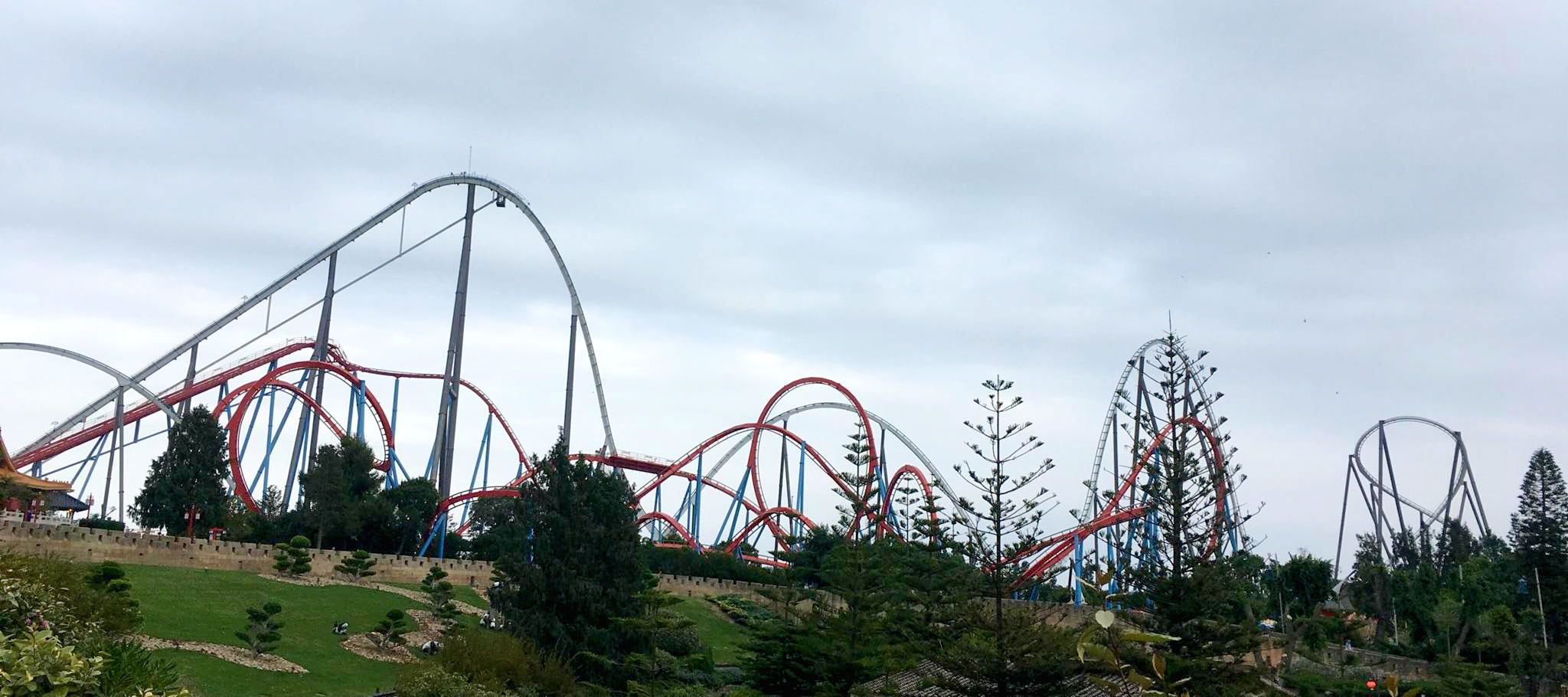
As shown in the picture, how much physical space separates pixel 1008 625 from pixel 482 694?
10.6 metres

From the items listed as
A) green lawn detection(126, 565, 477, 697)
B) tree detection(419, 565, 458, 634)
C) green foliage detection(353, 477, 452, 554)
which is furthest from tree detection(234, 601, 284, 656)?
green foliage detection(353, 477, 452, 554)

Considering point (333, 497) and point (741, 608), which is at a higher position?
point (333, 497)

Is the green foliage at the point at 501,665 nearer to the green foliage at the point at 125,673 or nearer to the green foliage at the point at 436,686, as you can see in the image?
the green foliage at the point at 436,686

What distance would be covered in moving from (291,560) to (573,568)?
13648mm

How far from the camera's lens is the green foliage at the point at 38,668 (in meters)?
8.38

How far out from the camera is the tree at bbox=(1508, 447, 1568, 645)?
55.2 m

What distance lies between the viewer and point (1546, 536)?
5712cm

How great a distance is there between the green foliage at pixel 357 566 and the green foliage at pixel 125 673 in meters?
32.2

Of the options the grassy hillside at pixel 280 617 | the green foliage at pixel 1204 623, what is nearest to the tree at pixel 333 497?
the grassy hillside at pixel 280 617

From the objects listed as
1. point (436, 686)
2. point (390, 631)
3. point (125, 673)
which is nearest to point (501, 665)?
point (436, 686)

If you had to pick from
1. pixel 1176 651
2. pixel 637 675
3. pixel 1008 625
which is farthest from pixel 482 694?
pixel 1176 651

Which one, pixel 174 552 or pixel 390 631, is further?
pixel 174 552

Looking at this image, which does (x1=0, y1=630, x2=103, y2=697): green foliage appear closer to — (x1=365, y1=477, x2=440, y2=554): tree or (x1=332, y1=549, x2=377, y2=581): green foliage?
(x1=332, y1=549, x2=377, y2=581): green foliage

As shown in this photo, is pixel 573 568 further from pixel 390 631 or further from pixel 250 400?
pixel 250 400
